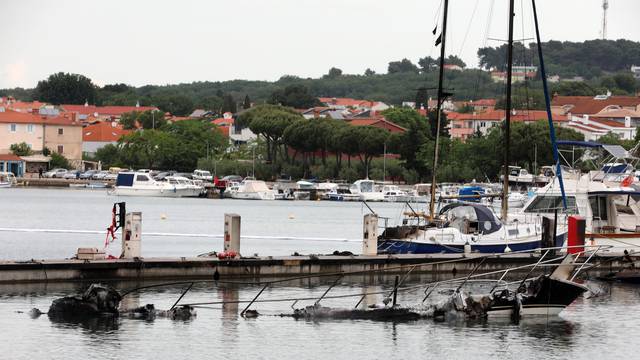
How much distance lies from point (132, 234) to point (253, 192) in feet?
351

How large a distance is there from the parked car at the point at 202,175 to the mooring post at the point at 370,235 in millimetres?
119239

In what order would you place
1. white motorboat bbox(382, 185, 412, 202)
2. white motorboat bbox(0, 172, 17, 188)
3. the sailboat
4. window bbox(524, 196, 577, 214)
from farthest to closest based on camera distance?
white motorboat bbox(0, 172, 17, 188) < white motorboat bbox(382, 185, 412, 202) < window bbox(524, 196, 577, 214) < the sailboat

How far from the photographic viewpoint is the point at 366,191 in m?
149

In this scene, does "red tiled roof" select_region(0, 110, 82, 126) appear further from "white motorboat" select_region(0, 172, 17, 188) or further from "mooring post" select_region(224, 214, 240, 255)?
"mooring post" select_region(224, 214, 240, 255)

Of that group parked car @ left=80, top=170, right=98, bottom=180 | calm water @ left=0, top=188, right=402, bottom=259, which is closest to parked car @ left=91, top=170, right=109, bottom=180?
parked car @ left=80, top=170, right=98, bottom=180

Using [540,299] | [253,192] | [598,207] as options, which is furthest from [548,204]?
[253,192]

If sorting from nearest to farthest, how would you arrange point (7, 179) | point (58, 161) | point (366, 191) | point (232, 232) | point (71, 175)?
point (232, 232) → point (366, 191) → point (7, 179) → point (71, 175) → point (58, 161)

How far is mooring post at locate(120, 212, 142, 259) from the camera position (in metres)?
44.4

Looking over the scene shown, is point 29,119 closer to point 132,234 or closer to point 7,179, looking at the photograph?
point 7,179

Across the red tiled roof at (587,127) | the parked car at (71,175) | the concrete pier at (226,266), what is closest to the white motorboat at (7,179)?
the parked car at (71,175)

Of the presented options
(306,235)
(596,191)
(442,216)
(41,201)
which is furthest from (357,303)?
(41,201)

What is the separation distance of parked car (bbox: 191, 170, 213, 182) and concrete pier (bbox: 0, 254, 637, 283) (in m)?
118

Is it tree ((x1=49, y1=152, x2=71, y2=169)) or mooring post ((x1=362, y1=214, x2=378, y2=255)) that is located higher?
tree ((x1=49, y1=152, x2=71, y2=169))

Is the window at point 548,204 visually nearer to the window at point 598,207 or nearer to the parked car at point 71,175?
the window at point 598,207
